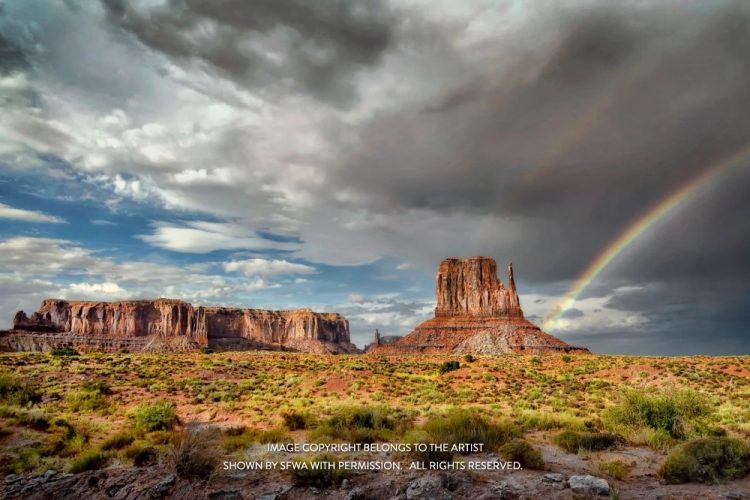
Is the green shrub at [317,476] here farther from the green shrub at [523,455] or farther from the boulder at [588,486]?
the boulder at [588,486]

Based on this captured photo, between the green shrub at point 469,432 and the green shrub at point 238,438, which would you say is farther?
the green shrub at point 238,438

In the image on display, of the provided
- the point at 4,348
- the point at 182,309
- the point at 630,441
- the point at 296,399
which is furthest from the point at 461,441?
the point at 182,309

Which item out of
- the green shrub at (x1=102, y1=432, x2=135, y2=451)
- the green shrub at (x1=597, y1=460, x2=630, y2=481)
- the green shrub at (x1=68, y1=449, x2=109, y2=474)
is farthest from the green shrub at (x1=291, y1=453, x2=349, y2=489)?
the green shrub at (x1=102, y1=432, x2=135, y2=451)

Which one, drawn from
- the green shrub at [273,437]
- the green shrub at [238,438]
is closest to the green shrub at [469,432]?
the green shrub at [273,437]

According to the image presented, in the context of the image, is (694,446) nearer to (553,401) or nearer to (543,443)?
(543,443)

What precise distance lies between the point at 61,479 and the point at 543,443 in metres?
15.0

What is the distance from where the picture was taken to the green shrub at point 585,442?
14.4 m

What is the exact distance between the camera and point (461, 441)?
547 inches

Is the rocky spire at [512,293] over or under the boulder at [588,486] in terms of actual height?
over

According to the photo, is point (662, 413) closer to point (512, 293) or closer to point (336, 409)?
point (336, 409)

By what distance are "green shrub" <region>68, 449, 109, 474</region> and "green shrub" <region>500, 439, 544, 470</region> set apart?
11.7 m

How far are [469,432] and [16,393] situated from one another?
23.2 m

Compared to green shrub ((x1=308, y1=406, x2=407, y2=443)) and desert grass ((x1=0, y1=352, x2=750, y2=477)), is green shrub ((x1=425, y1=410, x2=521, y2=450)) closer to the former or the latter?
desert grass ((x1=0, y1=352, x2=750, y2=477))

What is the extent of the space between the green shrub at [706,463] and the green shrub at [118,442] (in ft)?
54.4
